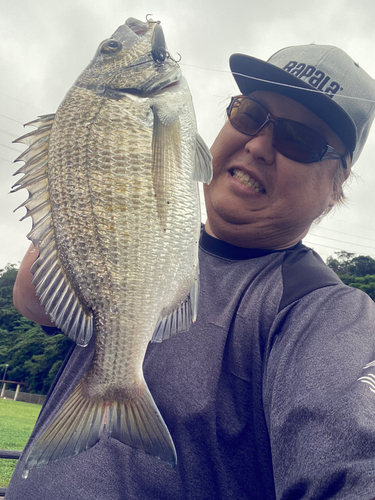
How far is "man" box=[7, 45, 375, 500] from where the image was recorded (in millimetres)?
1046

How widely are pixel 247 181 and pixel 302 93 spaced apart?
1.69 feet

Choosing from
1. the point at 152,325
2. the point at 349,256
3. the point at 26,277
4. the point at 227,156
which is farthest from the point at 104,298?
the point at 349,256

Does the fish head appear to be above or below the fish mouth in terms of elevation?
above

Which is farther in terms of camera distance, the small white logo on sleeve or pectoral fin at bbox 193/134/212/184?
pectoral fin at bbox 193/134/212/184

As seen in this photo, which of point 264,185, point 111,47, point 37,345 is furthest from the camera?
point 37,345

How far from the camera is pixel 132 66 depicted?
4.84 ft

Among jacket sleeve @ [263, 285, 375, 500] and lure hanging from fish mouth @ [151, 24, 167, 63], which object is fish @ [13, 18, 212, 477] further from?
jacket sleeve @ [263, 285, 375, 500]

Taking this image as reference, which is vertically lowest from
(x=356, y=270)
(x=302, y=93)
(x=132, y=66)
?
(x=356, y=270)

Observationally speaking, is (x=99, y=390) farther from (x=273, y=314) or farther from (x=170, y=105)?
(x=170, y=105)

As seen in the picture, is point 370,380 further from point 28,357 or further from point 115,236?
point 28,357

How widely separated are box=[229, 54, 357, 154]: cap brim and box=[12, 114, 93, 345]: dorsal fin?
113 cm

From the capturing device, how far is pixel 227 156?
2.04 metres

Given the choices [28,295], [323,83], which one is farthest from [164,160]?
[323,83]

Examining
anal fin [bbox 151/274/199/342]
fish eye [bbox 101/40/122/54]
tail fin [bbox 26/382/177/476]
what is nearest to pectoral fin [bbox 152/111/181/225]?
anal fin [bbox 151/274/199/342]
